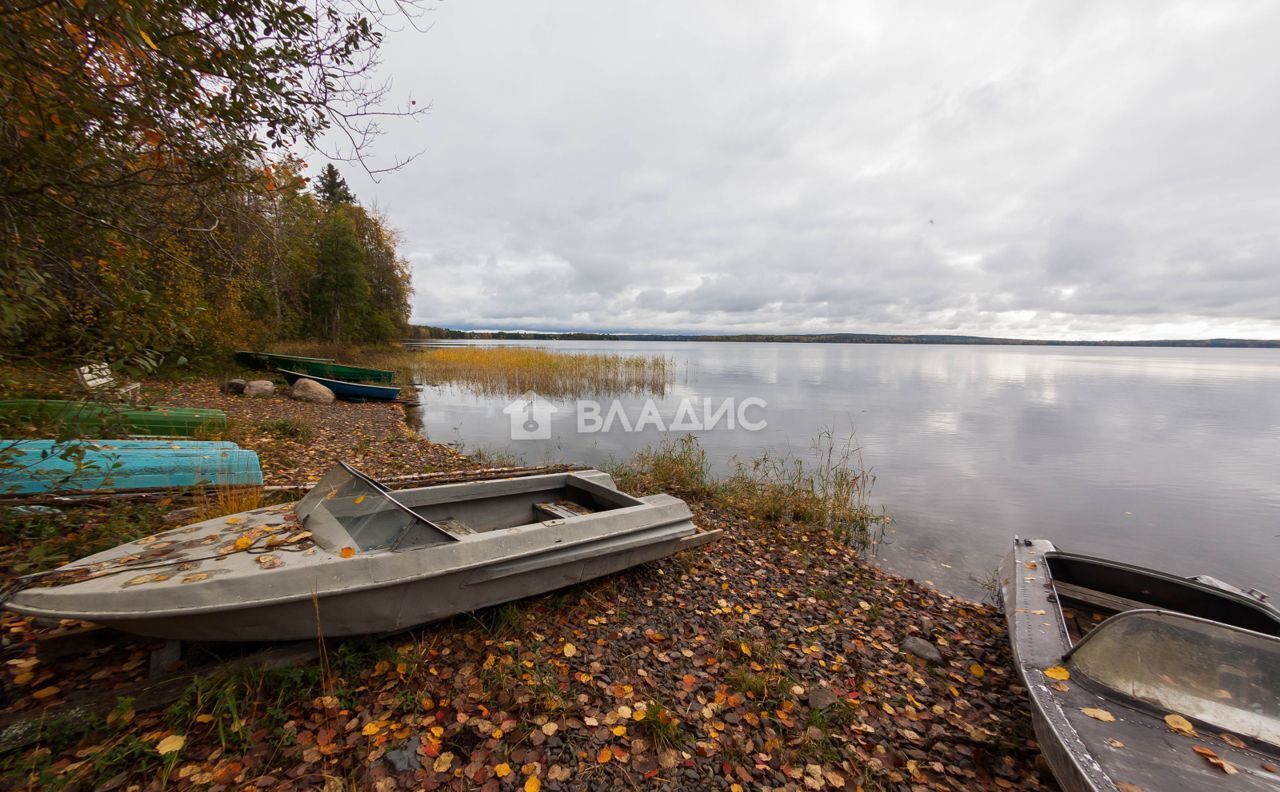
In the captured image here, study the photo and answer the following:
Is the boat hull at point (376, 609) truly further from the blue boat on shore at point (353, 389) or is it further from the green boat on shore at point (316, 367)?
the green boat on shore at point (316, 367)

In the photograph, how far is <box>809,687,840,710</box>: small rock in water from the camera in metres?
3.09

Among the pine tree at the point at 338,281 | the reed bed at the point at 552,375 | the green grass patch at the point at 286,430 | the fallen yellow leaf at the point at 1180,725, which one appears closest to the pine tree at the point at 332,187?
the pine tree at the point at 338,281

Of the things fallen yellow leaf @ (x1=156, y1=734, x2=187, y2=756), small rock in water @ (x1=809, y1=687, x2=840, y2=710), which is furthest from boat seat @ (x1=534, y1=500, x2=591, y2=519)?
fallen yellow leaf @ (x1=156, y1=734, x2=187, y2=756)

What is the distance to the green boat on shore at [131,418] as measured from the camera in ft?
10.6

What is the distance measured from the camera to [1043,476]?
1105 cm

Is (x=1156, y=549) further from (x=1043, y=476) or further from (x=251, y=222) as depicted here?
(x=251, y=222)

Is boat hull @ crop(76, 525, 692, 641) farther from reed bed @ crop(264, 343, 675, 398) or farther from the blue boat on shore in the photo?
reed bed @ crop(264, 343, 675, 398)

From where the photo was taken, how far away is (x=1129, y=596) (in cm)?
425

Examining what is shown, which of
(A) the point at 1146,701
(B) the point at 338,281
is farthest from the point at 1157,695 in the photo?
(B) the point at 338,281

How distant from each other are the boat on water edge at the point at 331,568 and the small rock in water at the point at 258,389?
13373mm

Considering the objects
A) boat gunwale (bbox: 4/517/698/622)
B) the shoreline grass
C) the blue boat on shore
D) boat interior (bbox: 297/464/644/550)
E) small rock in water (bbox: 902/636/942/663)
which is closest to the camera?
boat gunwale (bbox: 4/517/698/622)

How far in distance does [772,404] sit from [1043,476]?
33.5 ft

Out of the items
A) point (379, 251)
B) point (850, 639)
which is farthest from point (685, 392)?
point (379, 251)

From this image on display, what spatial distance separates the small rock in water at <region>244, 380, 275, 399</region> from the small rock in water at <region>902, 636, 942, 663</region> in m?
16.9
